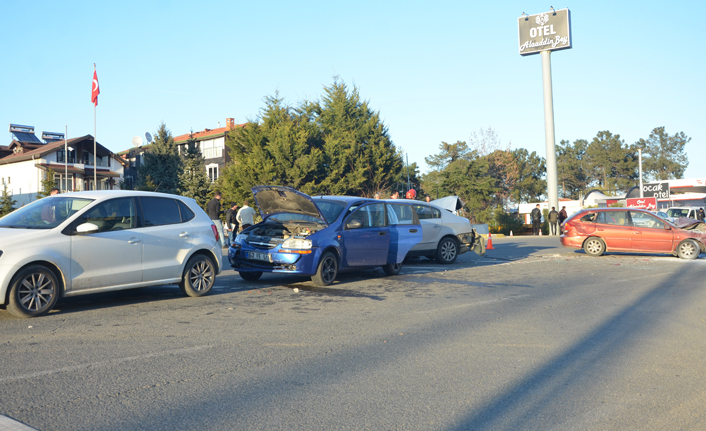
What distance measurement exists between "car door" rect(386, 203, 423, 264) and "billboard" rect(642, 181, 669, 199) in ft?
105

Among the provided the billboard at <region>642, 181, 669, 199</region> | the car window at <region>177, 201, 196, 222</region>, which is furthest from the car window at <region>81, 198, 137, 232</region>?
the billboard at <region>642, 181, 669, 199</region>

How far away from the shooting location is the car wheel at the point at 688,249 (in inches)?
662

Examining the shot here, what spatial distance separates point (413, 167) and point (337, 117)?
23.1 m

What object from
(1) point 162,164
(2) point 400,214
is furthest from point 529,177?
(2) point 400,214

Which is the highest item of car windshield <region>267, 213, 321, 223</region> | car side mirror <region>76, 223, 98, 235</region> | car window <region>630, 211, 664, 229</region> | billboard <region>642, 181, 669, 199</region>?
billboard <region>642, 181, 669, 199</region>

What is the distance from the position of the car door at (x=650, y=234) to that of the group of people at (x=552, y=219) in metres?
14.9

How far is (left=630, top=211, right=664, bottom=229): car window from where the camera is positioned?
680 inches

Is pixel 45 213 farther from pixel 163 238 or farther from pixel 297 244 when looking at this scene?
pixel 297 244

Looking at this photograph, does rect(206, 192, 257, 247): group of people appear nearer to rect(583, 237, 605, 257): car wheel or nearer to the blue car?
the blue car

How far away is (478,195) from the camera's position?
142ft

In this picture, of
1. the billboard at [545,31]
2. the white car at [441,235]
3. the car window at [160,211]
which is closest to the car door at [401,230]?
the white car at [441,235]

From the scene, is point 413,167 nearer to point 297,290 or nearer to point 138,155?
point 138,155

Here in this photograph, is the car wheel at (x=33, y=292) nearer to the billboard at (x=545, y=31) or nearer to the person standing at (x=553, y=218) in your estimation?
the person standing at (x=553, y=218)

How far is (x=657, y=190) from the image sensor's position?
39.6m
